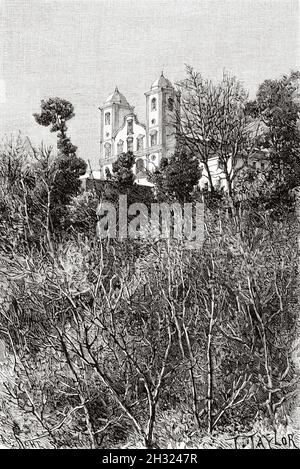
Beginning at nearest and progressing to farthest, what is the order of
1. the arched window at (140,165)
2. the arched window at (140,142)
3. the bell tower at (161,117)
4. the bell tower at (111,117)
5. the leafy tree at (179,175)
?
1. the bell tower at (111,117)
2. the bell tower at (161,117)
3. the arched window at (140,142)
4. the leafy tree at (179,175)
5. the arched window at (140,165)

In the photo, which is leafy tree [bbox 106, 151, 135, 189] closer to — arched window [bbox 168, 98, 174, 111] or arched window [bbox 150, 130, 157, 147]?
arched window [bbox 150, 130, 157, 147]

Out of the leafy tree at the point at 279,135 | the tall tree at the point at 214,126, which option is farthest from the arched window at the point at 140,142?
the leafy tree at the point at 279,135

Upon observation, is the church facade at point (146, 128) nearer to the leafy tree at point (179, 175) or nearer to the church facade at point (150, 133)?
the church facade at point (150, 133)

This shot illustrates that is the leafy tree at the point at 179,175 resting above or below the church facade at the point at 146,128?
below

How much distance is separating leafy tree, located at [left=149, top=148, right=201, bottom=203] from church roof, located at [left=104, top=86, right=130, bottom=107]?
0.74 metres

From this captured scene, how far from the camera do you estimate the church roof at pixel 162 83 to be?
5809 millimetres

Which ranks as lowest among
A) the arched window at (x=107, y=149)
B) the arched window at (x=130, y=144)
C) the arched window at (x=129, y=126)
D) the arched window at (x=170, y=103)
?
the arched window at (x=107, y=149)

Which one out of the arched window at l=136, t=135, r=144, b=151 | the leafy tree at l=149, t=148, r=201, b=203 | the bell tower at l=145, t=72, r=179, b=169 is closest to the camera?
the bell tower at l=145, t=72, r=179, b=169

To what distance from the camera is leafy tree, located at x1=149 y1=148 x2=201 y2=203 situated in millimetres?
6059

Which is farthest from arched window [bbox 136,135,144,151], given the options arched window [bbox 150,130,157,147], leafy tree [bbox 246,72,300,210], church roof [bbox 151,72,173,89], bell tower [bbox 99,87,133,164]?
leafy tree [bbox 246,72,300,210]

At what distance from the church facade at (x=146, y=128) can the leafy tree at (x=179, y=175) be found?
102 millimetres
